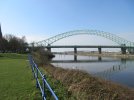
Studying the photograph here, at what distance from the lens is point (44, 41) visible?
571 ft

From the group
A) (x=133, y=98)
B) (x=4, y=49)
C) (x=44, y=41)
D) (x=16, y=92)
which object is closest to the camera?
(x=16, y=92)

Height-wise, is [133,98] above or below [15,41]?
below

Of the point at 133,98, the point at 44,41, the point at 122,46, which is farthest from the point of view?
the point at 44,41

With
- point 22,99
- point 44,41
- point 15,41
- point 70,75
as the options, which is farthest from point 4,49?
point 22,99

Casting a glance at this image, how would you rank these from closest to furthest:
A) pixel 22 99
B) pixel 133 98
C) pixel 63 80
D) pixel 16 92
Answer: pixel 22 99, pixel 16 92, pixel 133 98, pixel 63 80

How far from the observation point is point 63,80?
56.7 feet

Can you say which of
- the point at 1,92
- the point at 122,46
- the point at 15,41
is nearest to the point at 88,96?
the point at 1,92

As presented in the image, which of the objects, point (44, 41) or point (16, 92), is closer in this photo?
point (16, 92)

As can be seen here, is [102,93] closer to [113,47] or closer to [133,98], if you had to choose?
[133,98]

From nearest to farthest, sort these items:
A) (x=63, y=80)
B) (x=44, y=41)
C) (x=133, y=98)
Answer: (x=133, y=98) < (x=63, y=80) < (x=44, y=41)

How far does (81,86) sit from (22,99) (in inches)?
170

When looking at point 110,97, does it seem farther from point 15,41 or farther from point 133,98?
point 15,41

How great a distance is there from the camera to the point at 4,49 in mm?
107375

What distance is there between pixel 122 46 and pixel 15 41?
70.3 metres
